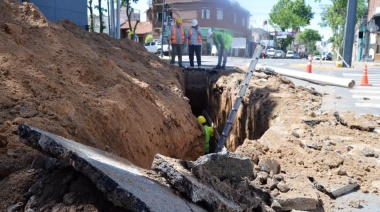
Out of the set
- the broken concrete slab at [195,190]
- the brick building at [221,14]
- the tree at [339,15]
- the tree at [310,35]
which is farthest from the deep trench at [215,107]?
the tree at [310,35]

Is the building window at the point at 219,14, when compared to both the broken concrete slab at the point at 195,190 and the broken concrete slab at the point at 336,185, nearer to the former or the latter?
the broken concrete slab at the point at 336,185

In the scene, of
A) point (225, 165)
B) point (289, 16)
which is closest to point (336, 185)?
point (225, 165)

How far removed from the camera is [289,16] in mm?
59188

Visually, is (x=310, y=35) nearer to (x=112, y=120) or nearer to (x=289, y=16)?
(x=289, y=16)

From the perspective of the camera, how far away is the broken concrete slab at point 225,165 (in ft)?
10.9

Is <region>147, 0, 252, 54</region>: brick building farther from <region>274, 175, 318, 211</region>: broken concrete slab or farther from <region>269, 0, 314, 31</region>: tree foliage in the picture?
<region>269, 0, 314, 31</region>: tree foliage

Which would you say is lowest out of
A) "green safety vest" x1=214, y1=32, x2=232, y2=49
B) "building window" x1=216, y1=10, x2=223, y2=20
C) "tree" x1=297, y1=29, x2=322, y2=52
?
"green safety vest" x1=214, y1=32, x2=232, y2=49

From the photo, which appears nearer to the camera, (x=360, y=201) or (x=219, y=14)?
(x=360, y=201)

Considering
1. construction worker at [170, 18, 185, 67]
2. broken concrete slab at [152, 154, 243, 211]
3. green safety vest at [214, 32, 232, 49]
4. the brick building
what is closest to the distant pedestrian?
construction worker at [170, 18, 185, 67]

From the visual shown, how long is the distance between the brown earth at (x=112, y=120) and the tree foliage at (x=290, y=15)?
53550 mm

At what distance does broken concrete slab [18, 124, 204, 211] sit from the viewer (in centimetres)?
226

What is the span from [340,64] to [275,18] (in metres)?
41.9

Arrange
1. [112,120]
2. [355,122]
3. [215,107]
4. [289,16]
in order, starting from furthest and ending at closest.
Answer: [289,16] → [215,107] → [355,122] → [112,120]

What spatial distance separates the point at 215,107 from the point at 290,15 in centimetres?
5208
